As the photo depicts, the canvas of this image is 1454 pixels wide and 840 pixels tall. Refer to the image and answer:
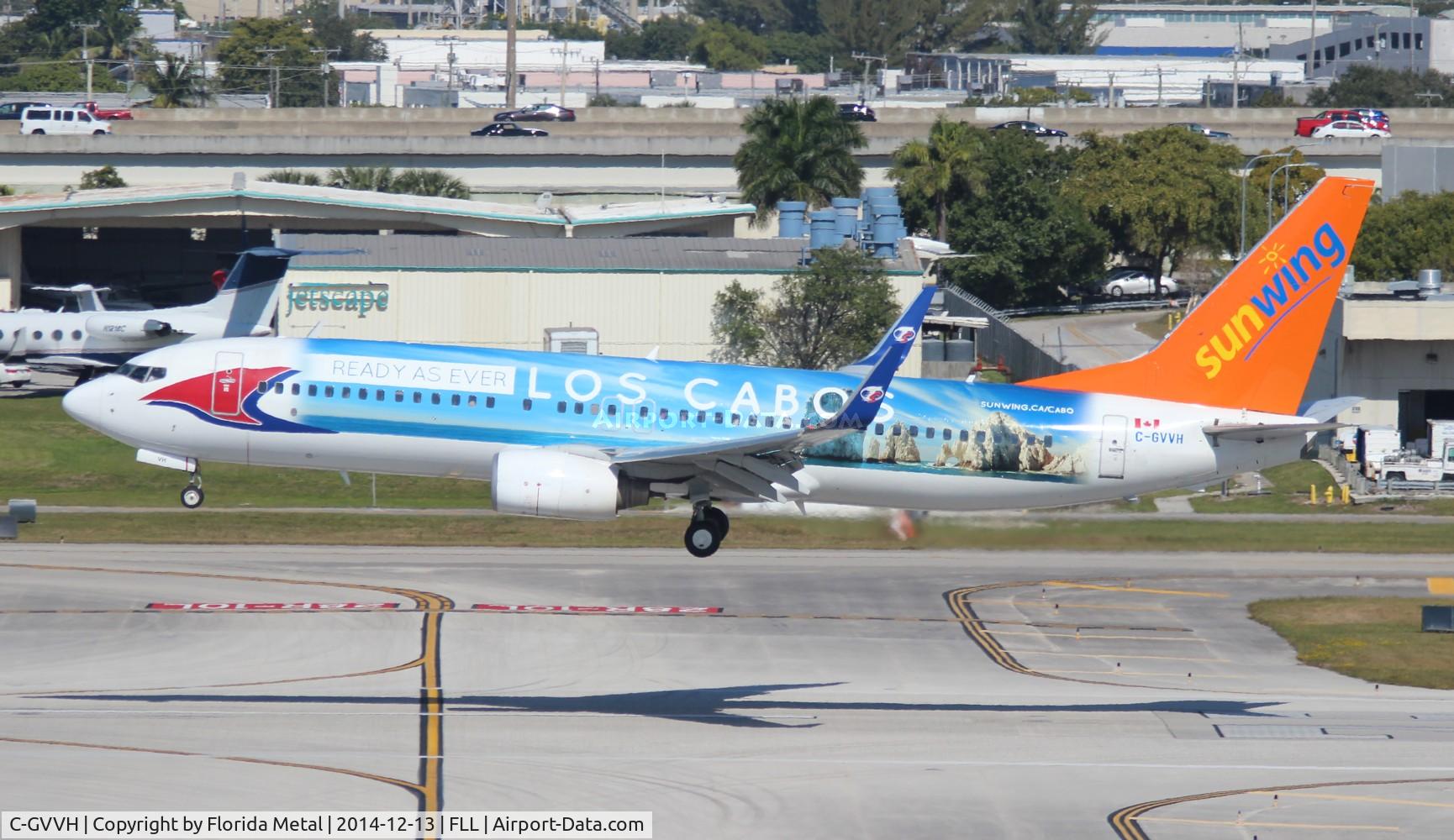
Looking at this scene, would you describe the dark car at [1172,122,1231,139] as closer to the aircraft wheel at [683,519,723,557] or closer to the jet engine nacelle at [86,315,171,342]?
the jet engine nacelle at [86,315,171,342]

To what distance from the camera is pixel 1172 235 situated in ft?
438

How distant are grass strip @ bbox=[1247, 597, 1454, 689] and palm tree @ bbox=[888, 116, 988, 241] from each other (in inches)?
2526

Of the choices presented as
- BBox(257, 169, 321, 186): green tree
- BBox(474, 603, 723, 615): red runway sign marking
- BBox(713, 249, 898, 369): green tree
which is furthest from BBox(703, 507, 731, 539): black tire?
BBox(257, 169, 321, 186): green tree

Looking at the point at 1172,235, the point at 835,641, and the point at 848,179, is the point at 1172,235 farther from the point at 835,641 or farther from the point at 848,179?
the point at 835,641

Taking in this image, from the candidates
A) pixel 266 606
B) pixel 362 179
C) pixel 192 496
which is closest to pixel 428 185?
pixel 362 179

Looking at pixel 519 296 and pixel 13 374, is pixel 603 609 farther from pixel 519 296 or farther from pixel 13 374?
pixel 13 374

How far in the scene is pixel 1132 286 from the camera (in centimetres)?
13612

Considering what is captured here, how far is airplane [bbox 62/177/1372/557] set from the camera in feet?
140

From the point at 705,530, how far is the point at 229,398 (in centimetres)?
1176

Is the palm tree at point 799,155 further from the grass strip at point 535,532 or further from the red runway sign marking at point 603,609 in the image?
the red runway sign marking at point 603,609

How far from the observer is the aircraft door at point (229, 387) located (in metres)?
43.4

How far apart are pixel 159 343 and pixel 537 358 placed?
58100mm

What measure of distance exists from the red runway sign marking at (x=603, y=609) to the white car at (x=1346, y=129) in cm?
12118

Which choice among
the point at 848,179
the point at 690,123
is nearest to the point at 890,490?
the point at 848,179
